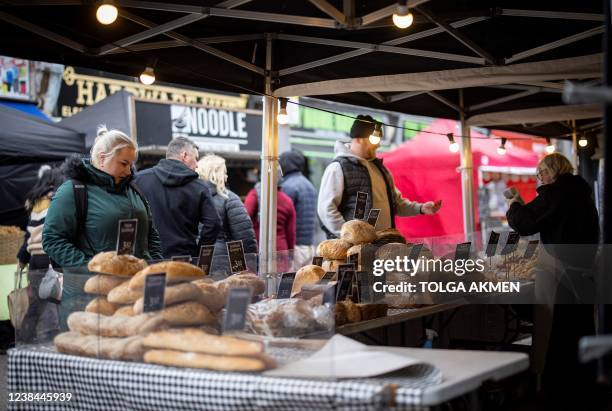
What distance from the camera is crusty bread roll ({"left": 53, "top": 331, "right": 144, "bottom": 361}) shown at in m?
2.46

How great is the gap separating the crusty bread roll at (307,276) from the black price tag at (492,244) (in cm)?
155

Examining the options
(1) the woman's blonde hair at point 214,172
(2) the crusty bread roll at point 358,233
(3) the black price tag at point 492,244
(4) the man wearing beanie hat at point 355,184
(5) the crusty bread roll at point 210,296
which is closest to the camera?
(5) the crusty bread roll at point 210,296

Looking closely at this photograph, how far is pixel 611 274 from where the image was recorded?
3674 mm

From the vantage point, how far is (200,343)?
7.68ft

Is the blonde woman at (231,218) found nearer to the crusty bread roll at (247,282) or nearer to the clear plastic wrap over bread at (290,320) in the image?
the crusty bread roll at (247,282)

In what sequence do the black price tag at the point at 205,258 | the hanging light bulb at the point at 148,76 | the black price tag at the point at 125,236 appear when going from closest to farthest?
the black price tag at the point at 125,236, the black price tag at the point at 205,258, the hanging light bulb at the point at 148,76

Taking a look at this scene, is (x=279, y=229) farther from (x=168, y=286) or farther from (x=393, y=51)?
(x=168, y=286)

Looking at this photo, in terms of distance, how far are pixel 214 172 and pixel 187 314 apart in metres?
3.64

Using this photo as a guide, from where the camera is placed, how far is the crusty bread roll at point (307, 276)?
3.71 m

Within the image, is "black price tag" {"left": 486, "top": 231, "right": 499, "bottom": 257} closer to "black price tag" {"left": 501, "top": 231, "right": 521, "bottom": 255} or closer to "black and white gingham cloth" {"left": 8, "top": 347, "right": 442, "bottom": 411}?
"black price tag" {"left": 501, "top": 231, "right": 521, "bottom": 255}

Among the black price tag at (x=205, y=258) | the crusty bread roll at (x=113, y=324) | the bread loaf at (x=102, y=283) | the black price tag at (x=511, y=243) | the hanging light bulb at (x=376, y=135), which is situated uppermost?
the hanging light bulb at (x=376, y=135)

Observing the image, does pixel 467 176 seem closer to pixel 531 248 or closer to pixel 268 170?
pixel 531 248

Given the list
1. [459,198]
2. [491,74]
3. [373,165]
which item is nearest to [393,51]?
[491,74]

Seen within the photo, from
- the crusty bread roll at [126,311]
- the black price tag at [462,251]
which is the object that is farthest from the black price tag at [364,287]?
the crusty bread roll at [126,311]
